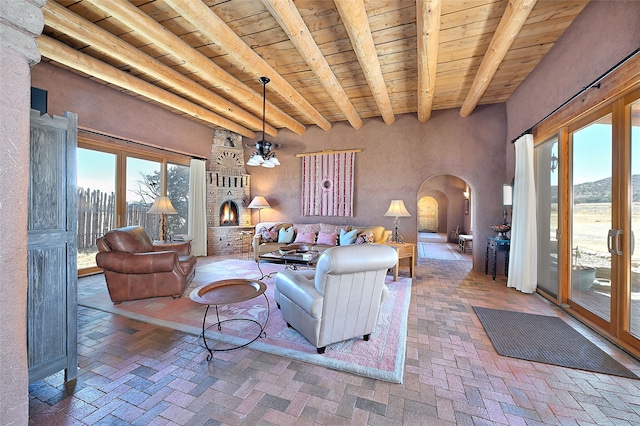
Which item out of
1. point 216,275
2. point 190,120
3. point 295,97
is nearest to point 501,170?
point 295,97

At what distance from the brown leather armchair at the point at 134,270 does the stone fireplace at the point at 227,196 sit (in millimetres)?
2884

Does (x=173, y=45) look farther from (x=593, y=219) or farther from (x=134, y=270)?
(x=593, y=219)

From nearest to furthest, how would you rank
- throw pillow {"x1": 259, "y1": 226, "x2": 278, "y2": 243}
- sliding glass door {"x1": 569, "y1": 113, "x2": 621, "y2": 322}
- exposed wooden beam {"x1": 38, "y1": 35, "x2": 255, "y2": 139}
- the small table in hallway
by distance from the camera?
sliding glass door {"x1": 569, "y1": 113, "x2": 621, "y2": 322}
exposed wooden beam {"x1": 38, "y1": 35, "x2": 255, "y2": 139}
the small table in hallway
throw pillow {"x1": 259, "y1": 226, "x2": 278, "y2": 243}

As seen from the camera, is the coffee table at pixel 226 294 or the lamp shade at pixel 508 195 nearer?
the coffee table at pixel 226 294

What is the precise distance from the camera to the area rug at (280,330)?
6.53 ft

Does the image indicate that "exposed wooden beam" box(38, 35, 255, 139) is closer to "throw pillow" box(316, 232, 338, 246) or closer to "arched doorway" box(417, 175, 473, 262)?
"throw pillow" box(316, 232, 338, 246)

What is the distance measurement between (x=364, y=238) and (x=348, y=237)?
41cm

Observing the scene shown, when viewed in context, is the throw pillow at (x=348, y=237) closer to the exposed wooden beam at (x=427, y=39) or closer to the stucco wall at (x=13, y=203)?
the exposed wooden beam at (x=427, y=39)

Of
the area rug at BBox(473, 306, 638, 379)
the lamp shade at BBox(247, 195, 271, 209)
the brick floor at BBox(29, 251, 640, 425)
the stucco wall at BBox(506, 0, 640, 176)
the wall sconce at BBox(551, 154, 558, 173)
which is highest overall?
the stucco wall at BBox(506, 0, 640, 176)

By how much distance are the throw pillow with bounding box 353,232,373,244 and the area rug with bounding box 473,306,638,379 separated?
7.39 ft

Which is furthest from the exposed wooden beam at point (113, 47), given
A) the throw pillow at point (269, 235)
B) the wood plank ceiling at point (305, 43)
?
the throw pillow at point (269, 235)

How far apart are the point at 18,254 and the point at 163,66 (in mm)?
3595

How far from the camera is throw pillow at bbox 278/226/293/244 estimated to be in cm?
581

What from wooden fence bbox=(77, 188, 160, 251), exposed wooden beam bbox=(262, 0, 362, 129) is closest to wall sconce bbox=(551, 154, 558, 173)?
exposed wooden beam bbox=(262, 0, 362, 129)
